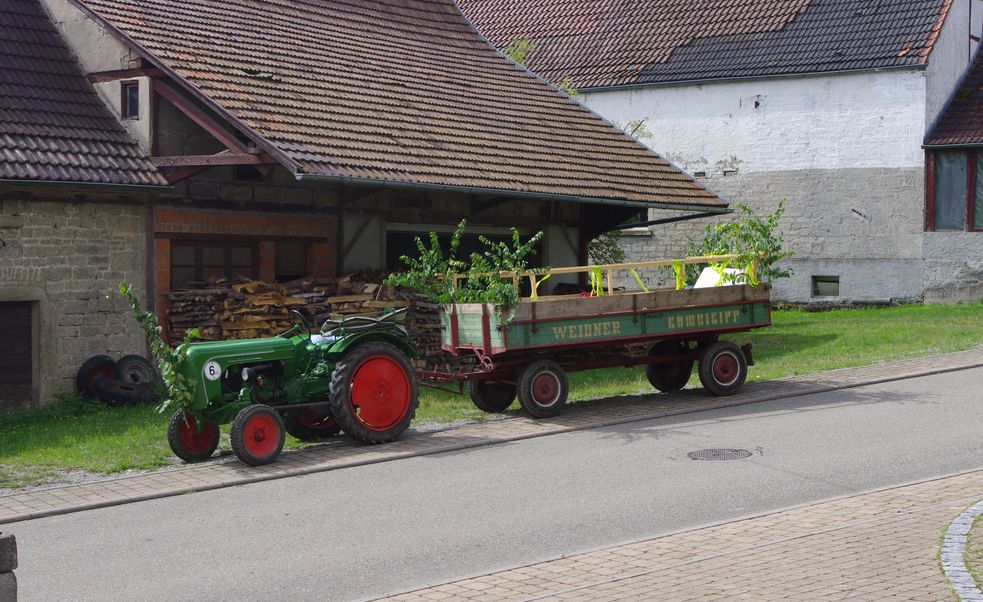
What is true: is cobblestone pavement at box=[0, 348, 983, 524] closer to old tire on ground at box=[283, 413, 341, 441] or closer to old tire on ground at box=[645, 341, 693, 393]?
old tire on ground at box=[645, 341, 693, 393]

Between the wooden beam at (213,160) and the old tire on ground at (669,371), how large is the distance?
5430 millimetres

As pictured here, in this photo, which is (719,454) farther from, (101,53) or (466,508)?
(101,53)

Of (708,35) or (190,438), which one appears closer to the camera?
(190,438)

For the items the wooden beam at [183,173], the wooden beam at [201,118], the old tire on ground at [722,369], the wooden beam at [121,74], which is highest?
the wooden beam at [121,74]

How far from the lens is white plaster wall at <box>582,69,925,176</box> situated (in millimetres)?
28234

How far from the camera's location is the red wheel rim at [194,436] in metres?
11.8

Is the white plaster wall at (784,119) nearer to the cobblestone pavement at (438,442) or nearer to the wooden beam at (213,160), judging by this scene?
the cobblestone pavement at (438,442)

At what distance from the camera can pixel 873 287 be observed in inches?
1139

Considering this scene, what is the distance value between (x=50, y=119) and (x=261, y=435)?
724 cm

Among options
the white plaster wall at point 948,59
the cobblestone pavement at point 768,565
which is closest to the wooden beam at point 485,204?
the white plaster wall at point 948,59

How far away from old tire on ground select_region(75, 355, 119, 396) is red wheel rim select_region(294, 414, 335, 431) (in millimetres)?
4458

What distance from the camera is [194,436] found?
11.9 metres

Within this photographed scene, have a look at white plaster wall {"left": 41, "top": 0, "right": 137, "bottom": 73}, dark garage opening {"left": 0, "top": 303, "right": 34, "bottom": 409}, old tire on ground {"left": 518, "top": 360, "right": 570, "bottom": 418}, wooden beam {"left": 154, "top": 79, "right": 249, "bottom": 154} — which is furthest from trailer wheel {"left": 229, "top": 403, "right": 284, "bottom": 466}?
white plaster wall {"left": 41, "top": 0, "right": 137, "bottom": 73}

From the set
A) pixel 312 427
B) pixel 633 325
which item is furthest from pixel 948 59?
pixel 312 427
